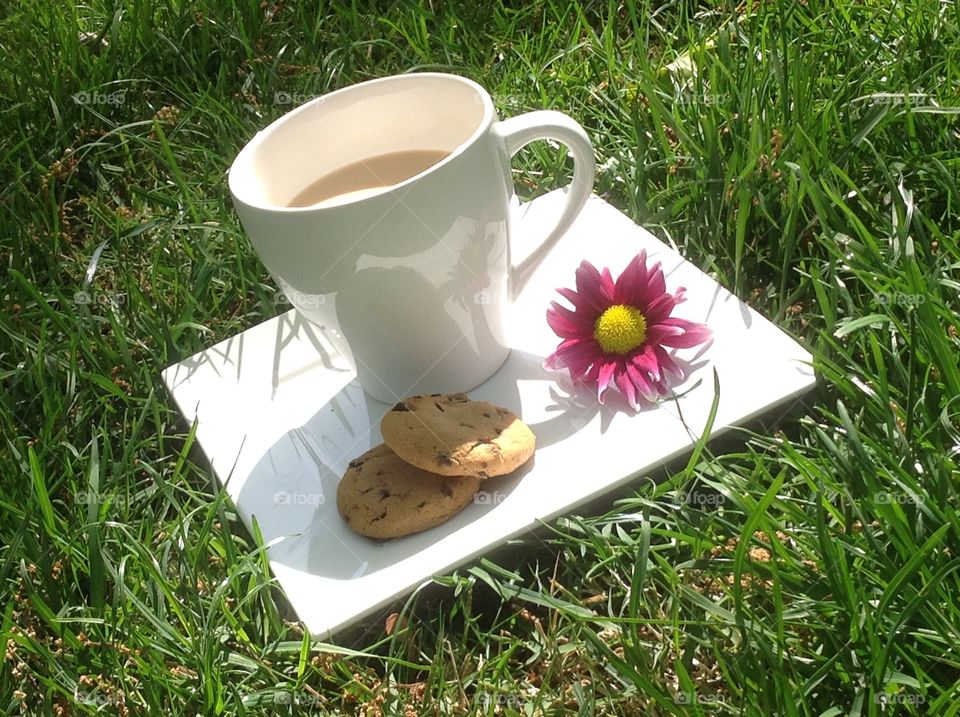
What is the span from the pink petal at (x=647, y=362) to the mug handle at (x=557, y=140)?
17 cm

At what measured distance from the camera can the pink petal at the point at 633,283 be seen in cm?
124

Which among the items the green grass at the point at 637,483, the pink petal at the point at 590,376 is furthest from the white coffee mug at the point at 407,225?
the green grass at the point at 637,483

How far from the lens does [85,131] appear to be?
193 cm

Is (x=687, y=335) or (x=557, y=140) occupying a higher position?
(x=557, y=140)

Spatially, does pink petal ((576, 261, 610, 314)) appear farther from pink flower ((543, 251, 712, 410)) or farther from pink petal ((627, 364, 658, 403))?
pink petal ((627, 364, 658, 403))

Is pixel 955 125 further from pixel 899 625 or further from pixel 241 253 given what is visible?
pixel 241 253

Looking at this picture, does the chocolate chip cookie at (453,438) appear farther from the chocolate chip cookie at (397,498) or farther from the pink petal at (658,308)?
the pink petal at (658,308)

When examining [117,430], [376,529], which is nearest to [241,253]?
[117,430]

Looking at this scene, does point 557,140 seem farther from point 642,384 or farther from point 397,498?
point 397,498

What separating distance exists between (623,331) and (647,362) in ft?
0.18

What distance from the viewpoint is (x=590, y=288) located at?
4.14 feet

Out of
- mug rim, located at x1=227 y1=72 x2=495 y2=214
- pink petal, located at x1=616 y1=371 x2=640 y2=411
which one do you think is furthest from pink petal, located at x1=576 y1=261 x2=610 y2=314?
mug rim, located at x1=227 y1=72 x2=495 y2=214

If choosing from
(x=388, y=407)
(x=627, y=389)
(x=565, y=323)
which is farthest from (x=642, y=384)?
(x=388, y=407)

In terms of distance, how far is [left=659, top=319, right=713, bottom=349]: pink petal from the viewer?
121 centimetres
